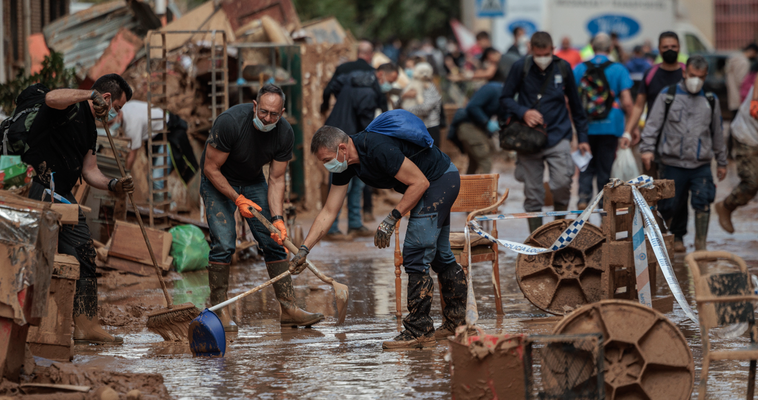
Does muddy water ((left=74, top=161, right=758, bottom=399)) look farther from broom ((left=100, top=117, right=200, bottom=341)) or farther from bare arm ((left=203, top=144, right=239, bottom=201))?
bare arm ((left=203, top=144, right=239, bottom=201))

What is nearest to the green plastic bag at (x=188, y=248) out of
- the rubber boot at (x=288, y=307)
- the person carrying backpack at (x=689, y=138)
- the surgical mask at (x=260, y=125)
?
the rubber boot at (x=288, y=307)

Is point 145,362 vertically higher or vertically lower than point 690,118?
lower

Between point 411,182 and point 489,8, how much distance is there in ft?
60.7

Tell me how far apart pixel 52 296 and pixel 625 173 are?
631 cm

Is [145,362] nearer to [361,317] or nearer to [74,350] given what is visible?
[74,350]

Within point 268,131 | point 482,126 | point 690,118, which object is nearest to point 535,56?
point 690,118

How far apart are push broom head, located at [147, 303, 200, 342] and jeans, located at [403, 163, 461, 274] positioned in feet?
4.80

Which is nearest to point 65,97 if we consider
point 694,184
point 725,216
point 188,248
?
point 188,248

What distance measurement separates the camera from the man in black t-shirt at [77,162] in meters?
5.77

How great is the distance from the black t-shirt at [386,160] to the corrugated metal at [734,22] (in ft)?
96.1

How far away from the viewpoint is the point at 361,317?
21.9 feet

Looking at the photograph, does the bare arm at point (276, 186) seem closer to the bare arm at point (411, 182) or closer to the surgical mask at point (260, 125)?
the surgical mask at point (260, 125)

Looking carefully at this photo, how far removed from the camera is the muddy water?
479 cm

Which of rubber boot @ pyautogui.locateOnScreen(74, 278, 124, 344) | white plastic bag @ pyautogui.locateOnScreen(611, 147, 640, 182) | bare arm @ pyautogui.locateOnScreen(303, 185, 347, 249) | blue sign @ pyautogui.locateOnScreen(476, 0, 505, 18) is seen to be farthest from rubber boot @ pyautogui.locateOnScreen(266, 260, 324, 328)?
blue sign @ pyautogui.locateOnScreen(476, 0, 505, 18)
